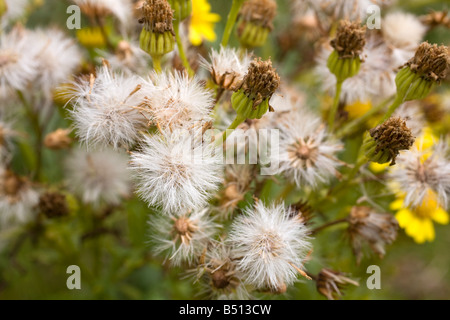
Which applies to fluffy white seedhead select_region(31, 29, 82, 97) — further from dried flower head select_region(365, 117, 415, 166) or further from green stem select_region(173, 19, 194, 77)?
dried flower head select_region(365, 117, 415, 166)

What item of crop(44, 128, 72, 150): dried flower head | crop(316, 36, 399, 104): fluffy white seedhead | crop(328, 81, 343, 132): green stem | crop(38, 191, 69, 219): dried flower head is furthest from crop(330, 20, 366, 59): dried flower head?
crop(38, 191, 69, 219): dried flower head

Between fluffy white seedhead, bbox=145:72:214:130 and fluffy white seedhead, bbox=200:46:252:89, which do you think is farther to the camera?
fluffy white seedhead, bbox=200:46:252:89

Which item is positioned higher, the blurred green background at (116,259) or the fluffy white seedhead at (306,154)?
the fluffy white seedhead at (306,154)

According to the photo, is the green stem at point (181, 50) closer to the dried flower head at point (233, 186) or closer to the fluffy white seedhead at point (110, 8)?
the dried flower head at point (233, 186)

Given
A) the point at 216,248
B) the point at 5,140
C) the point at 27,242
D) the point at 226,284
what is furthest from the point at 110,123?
the point at 27,242

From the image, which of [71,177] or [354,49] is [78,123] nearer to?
[71,177]

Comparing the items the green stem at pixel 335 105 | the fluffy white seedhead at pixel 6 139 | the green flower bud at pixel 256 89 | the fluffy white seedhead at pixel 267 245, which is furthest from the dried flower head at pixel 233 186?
the fluffy white seedhead at pixel 6 139
